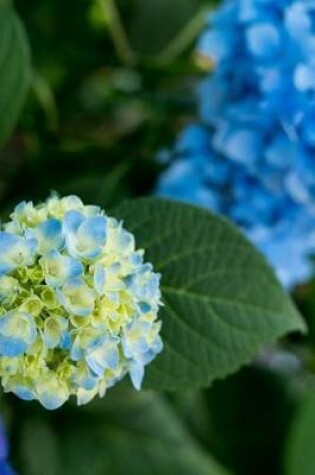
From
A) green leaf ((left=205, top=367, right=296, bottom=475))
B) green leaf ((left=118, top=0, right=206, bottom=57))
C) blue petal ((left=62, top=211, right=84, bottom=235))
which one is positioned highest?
green leaf ((left=118, top=0, right=206, bottom=57))

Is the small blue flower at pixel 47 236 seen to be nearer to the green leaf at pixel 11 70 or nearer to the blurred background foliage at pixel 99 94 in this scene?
the green leaf at pixel 11 70

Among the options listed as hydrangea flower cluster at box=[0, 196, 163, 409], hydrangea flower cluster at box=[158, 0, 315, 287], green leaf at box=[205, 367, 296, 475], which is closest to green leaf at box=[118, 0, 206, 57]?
hydrangea flower cluster at box=[158, 0, 315, 287]

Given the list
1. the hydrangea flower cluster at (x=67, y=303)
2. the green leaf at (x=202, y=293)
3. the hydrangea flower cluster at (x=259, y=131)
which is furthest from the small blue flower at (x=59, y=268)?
the hydrangea flower cluster at (x=259, y=131)

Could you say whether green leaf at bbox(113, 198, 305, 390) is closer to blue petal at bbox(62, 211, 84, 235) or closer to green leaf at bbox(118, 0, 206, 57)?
blue petal at bbox(62, 211, 84, 235)

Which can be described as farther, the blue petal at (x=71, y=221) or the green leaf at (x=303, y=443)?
the green leaf at (x=303, y=443)

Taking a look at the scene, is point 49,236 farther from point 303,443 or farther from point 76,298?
point 303,443

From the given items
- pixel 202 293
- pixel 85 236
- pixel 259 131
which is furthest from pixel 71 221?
pixel 259 131
